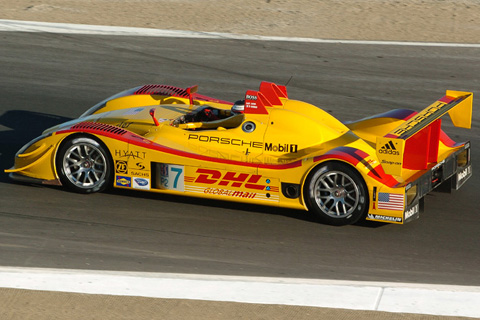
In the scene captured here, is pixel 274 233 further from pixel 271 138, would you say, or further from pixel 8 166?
pixel 8 166

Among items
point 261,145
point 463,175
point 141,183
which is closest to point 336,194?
point 261,145

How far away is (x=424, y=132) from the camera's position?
30.6 feet

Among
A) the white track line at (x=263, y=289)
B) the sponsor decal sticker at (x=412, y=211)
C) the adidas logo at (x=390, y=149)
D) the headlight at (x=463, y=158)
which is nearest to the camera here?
the white track line at (x=263, y=289)

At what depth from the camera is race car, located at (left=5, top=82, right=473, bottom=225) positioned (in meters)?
8.83

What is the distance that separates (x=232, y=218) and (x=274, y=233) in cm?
62

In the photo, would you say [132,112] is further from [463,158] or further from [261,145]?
[463,158]

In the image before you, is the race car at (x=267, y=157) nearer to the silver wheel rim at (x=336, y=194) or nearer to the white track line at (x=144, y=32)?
the silver wheel rim at (x=336, y=194)

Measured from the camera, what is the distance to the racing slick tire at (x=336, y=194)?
28.9ft

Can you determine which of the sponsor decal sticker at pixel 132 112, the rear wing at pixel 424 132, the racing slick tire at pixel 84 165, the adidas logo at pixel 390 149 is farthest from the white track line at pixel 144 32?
the adidas logo at pixel 390 149

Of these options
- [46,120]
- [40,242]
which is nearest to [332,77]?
[46,120]

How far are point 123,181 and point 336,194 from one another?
257 centimetres

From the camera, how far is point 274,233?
8.92 m

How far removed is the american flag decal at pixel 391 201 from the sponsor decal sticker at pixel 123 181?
298cm

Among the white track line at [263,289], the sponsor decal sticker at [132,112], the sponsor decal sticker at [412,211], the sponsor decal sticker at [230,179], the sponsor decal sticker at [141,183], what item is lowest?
the white track line at [263,289]
